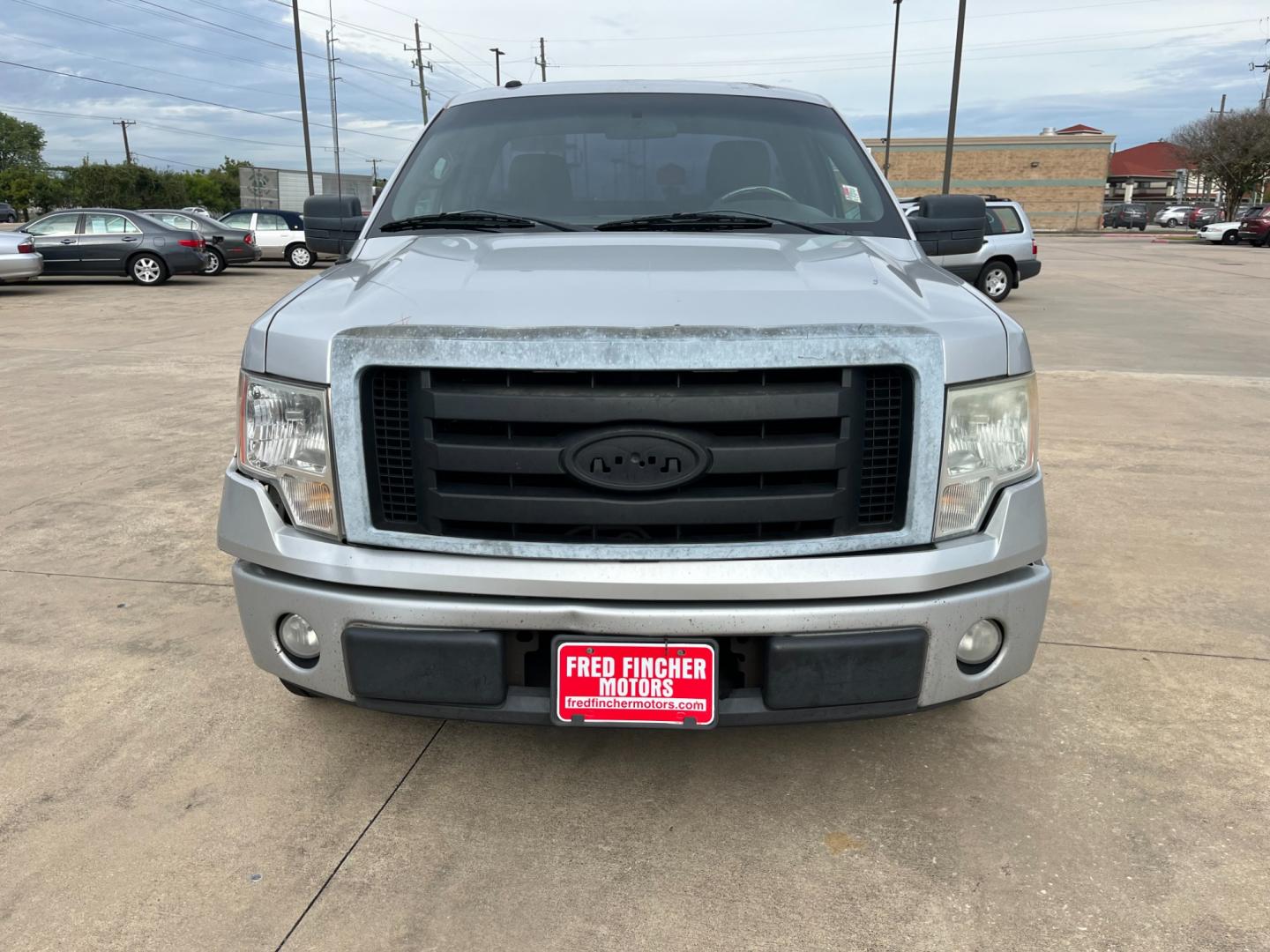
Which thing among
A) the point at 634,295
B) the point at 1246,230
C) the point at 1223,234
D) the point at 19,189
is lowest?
the point at 1223,234

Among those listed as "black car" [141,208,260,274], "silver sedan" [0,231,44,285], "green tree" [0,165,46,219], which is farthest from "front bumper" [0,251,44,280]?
"green tree" [0,165,46,219]

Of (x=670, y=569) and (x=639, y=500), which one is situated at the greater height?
(x=639, y=500)

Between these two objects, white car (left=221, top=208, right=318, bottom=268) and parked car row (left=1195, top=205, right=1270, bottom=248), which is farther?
parked car row (left=1195, top=205, right=1270, bottom=248)

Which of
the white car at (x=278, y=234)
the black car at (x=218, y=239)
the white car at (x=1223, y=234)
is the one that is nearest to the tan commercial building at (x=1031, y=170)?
the white car at (x=1223, y=234)

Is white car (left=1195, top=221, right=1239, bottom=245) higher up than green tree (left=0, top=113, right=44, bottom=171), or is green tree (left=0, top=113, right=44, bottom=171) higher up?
green tree (left=0, top=113, right=44, bottom=171)

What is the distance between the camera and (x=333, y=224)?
3.69 m

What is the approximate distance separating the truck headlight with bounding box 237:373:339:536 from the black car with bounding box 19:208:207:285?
59.8 ft

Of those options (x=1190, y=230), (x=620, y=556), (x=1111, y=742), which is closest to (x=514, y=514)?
(x=620, y=556)

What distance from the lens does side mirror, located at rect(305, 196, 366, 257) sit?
3.69m

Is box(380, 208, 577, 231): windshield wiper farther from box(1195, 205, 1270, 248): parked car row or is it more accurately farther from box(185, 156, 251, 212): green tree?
box(185, 156, 251, 212): green tree

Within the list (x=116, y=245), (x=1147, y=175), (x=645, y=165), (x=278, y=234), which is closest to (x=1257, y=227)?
(x=278, y=234)

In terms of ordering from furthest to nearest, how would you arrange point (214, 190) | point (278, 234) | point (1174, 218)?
point (214, 190) → point (1174, 218) → point (278, 234)

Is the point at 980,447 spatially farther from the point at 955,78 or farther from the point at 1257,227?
the point at 1257,227

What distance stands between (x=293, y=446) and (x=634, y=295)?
0.86 metres
